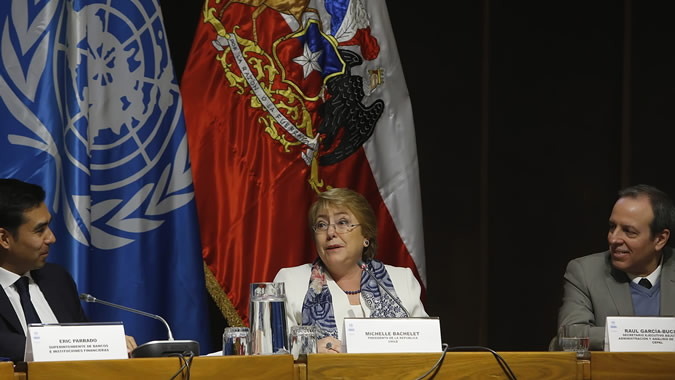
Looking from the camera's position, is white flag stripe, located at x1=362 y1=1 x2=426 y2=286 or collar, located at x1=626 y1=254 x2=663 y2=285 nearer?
collar, located at x1=626 y1=254 x2=663 y2=285

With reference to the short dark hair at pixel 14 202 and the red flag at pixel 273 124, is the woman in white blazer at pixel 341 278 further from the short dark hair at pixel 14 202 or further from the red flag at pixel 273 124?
the short dark hair at pixel 14 202

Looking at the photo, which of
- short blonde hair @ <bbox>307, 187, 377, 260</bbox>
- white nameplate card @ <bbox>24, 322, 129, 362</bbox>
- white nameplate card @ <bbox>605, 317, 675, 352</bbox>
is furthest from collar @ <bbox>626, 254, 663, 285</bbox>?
white nameplate card @ <bbox>24, 322, 129, 362</bbox>

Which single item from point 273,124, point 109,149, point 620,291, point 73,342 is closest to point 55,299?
point 109,149

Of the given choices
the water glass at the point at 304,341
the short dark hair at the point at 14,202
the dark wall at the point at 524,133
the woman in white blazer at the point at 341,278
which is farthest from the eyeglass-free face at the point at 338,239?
the dark wall at the point at 524,133

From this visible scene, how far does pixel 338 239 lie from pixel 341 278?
6.9 inches

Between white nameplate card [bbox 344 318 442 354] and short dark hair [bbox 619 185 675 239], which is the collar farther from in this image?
white nameplate card [bbox 344 318 442 354]

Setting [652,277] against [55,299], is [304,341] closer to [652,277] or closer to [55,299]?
[55,299]

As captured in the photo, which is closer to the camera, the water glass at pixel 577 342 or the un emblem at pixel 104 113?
the water glass at pixel 577 342

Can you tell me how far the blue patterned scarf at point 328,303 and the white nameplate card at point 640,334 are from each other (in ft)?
2.80

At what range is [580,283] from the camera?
3.25 meters

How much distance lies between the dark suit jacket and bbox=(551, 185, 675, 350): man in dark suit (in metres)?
1.82

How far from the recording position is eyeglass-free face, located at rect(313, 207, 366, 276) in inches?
125

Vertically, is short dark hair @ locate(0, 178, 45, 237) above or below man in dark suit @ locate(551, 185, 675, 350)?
above

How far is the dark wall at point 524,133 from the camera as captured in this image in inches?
179
